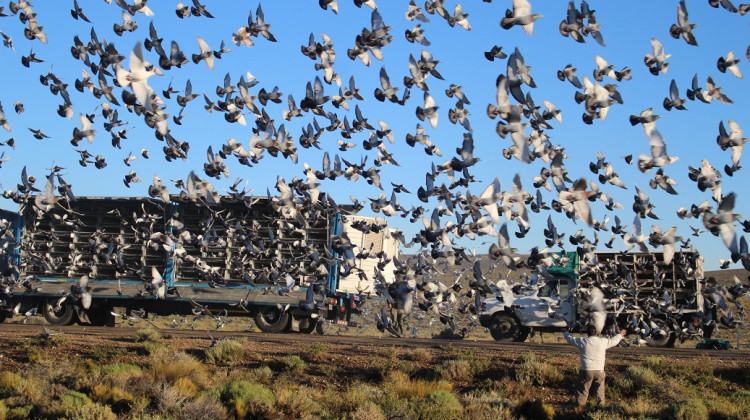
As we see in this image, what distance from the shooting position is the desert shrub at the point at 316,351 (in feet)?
67.8

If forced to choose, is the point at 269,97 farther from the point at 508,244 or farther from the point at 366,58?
the point at 508,244

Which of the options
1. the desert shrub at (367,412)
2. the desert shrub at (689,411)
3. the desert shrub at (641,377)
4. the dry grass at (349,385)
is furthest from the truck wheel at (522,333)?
the desert shrub at (367,412)

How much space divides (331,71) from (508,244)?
480 cm

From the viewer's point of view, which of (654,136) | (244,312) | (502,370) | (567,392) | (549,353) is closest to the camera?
(654,136)

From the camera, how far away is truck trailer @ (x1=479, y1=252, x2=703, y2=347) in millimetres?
27812

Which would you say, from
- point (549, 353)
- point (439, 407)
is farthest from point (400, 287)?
point (549, 353)

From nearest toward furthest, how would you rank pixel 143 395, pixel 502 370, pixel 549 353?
pixel 143 395 < pixel 502 370 < pixel 549 353

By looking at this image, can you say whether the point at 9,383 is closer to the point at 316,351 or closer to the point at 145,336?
the point at 145,336

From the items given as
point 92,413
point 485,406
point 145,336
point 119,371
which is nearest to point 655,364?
point 485,406

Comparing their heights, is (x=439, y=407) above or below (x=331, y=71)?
below

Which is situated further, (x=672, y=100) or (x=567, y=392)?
(x=567, y=392)

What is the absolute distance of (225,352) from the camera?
2053 cm

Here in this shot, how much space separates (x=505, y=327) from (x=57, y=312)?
16.9 metres

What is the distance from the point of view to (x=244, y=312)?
2988 centimetres
